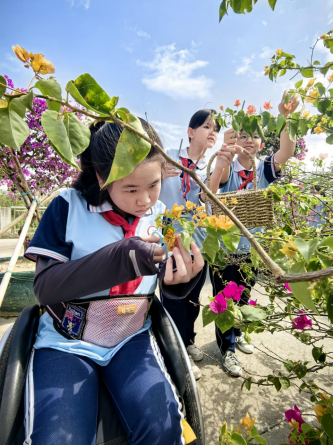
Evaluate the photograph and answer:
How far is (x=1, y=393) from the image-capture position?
0.86 metres

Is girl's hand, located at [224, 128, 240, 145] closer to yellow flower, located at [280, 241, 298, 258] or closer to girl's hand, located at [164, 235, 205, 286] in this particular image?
girl's hand, located at [164, 235, 205, 286]

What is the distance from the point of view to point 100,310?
3.65ft

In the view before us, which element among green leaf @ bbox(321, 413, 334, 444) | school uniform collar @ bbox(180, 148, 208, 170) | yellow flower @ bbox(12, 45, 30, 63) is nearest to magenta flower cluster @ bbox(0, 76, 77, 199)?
school uniform collar @ bbox(180, 148, 208, 170)

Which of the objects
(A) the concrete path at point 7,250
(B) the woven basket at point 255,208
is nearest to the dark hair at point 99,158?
(B) the woven basket at point 255,208

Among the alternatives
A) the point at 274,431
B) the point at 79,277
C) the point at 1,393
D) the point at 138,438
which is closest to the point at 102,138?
the point at 79,277

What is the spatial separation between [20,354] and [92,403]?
32 centimetres

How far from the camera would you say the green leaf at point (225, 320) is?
2.60 ft

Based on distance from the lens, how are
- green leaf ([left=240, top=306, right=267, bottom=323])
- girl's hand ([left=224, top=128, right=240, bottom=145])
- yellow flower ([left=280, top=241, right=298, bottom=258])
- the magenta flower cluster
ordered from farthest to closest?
the magenta flower cluster
girl's hand ([left=224, top=128, right=240, bottom=145])
green leaf ([left=240, top=306, right=267, bottom=323])
yellow flower ([left=280, top=241, right=298, bottom=258])

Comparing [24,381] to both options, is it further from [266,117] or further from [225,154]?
[225,154]

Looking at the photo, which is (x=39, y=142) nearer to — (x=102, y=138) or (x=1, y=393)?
(x=102, y=138)

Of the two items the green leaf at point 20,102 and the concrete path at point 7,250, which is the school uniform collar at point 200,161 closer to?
the green leaf at point 20,102

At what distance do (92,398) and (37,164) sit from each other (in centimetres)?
354

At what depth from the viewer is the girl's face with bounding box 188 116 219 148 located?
2076 millimetres

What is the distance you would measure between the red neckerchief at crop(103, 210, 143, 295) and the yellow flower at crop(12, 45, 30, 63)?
0.86m
